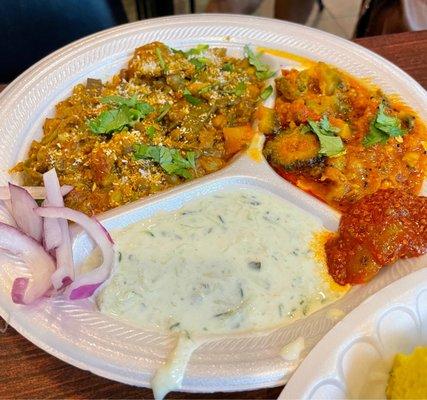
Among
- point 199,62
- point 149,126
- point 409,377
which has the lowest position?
point 409,377

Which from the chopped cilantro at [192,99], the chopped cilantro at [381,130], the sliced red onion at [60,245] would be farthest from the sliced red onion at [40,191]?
the chopped cilantro at [381,130]

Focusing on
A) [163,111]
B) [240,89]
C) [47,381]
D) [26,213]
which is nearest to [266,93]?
[240,89]

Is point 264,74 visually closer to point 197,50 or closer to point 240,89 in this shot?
point 240,89

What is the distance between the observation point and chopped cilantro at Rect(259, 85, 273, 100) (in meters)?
2.23

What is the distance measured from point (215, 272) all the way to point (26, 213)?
2.12 feet

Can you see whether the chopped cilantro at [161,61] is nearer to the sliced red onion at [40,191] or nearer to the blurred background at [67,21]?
the sliced red onion at [40,191]

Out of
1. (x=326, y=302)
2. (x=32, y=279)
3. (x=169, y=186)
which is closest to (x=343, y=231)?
(x=326, y=302)

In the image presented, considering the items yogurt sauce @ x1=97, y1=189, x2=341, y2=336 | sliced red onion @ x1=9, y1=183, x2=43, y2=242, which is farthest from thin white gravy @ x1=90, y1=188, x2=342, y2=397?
sliced red onion @ x1=9, y1=183, x2=43, y2=242

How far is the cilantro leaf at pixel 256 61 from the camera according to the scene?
2378 mm

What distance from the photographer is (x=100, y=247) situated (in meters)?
1.62

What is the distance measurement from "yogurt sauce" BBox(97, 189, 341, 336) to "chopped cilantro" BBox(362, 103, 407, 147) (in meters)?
0.43

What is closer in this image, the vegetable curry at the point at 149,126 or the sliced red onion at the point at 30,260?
the sliced red onion at the point at 30,260

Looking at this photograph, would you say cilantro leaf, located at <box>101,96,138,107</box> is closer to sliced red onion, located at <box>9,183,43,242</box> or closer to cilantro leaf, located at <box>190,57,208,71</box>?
cilantro leaf, located at <box>190,57,208,71</box>

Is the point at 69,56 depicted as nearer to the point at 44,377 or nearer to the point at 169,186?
the point at 169,186
